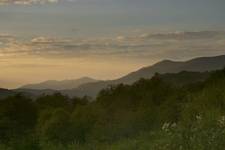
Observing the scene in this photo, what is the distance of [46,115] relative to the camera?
56344 mm

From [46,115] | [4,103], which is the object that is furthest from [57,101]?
[46,115]

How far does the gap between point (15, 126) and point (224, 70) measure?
29903 millimetres

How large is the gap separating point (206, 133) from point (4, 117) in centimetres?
5786

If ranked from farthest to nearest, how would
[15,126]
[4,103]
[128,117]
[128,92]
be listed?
[128,92]
[4,103]
[15,126]
[128,117]

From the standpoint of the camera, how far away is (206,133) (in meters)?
10.1

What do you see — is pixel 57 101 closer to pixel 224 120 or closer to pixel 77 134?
pixel 77 134

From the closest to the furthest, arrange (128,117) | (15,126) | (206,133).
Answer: (206,133) → (128,117) → (15,126)

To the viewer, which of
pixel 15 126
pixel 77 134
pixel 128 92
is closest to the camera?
pixel 77 134

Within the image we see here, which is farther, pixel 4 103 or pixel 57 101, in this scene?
pixel 57 101

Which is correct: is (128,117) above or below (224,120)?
below

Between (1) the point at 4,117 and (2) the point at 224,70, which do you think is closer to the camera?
(1) the point at 4,117

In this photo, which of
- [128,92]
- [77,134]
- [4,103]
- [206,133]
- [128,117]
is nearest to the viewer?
[206,133]

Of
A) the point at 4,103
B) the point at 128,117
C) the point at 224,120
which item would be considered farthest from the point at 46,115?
the point at 224,120

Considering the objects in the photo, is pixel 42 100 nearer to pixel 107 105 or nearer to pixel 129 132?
pixel 107 105
